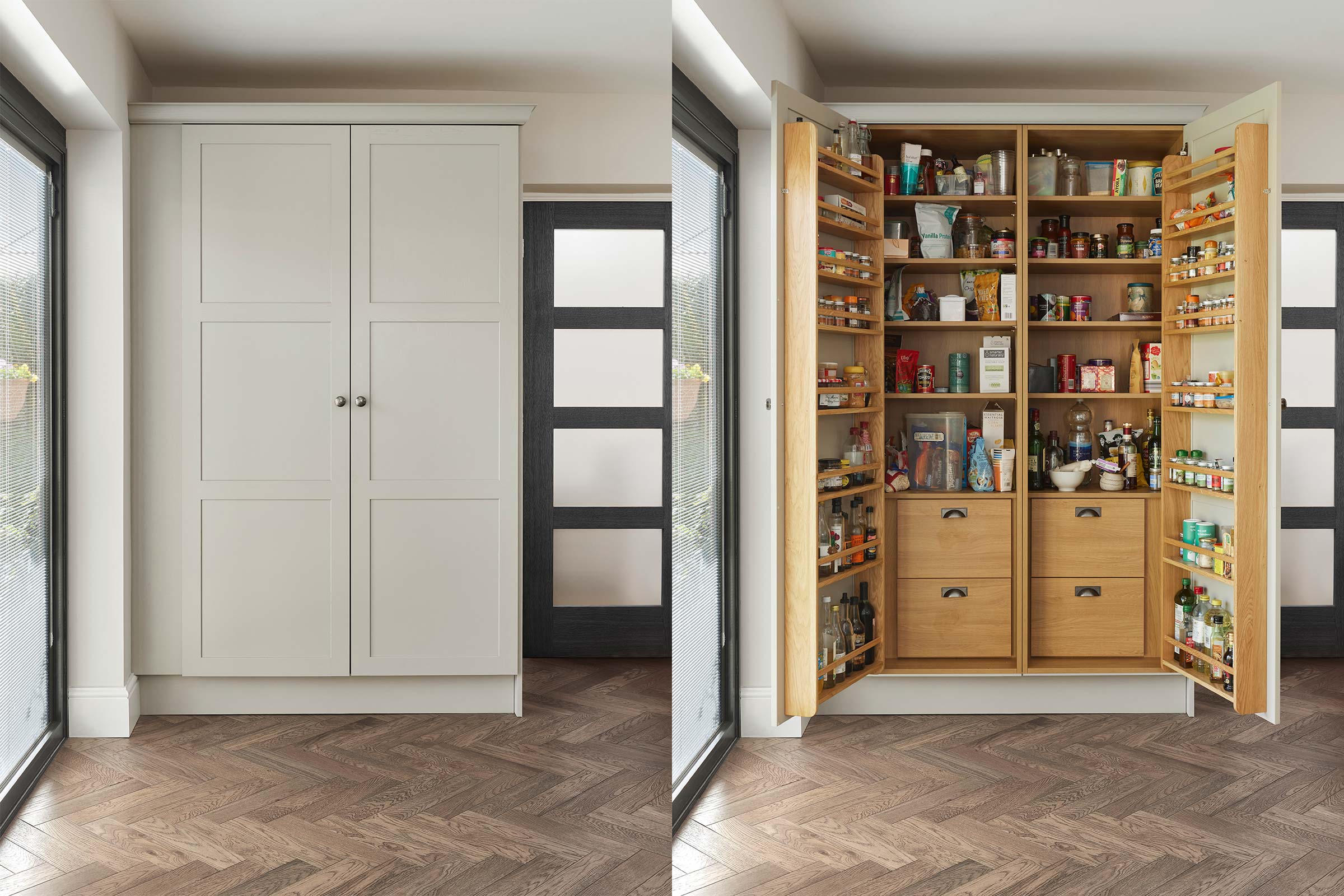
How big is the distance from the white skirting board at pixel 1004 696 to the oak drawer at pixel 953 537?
0.37 metres

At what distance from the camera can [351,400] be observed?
2.80m

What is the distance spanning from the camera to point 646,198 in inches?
131

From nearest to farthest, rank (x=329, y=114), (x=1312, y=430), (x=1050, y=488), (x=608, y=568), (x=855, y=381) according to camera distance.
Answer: (x=855, y=381), (x=329, y=114), (x=1050, y=488), (x=1312, y=430), (x=608, y=568)

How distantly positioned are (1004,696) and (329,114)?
286 cm

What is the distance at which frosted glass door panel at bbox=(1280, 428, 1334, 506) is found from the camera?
3.19 m

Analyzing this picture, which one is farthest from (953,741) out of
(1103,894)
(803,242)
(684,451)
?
(803,242)

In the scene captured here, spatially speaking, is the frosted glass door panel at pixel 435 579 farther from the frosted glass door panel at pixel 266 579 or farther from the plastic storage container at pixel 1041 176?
the plastic storage container at pixel 1041 176

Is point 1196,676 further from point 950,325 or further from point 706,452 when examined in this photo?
point 706,452

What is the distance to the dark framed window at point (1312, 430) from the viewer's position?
3043mm

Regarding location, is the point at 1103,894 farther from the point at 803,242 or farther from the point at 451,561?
the point at 451,561

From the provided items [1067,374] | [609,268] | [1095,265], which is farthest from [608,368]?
[1095,265]

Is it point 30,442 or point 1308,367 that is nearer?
point 30,442

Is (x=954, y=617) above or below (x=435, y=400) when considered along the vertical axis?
below

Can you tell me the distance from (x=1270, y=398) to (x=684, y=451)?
1.66m
